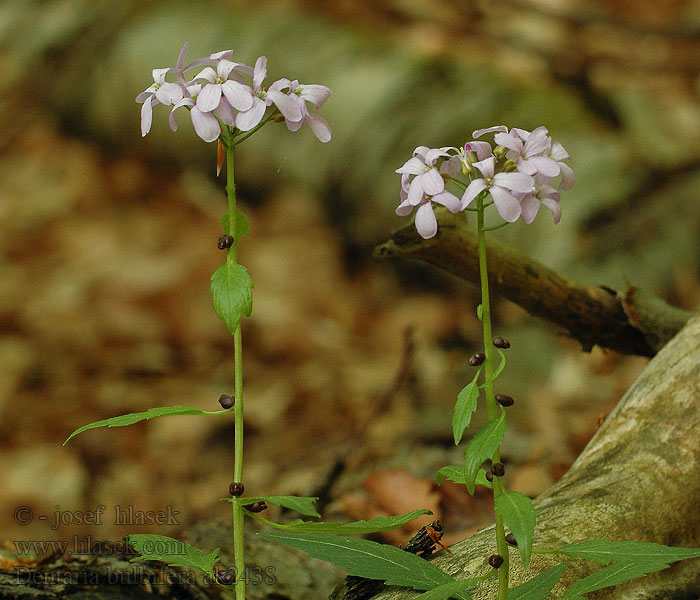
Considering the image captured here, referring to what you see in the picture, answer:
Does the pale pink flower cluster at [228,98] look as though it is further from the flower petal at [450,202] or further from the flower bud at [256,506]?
the flower bud at [256,506]

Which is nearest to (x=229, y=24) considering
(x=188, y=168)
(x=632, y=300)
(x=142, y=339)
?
(x=188, y=168)

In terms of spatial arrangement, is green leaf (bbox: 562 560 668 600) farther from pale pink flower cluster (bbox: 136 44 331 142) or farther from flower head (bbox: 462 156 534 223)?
pale pink flower cluster (bbox: 136 44 331 142)

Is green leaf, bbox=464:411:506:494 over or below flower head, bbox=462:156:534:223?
below

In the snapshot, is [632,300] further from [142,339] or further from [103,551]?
[142,339]

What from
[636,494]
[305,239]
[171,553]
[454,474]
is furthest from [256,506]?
[305,239]

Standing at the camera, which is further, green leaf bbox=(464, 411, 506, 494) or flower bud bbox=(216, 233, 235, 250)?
flower bud bbox=(216, 233, 235, 250)

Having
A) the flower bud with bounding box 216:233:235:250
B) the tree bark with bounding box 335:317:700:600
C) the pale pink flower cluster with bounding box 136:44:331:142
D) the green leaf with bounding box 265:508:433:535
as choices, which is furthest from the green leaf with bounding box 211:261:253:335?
the tree bark with bounding box 335:317:700:600

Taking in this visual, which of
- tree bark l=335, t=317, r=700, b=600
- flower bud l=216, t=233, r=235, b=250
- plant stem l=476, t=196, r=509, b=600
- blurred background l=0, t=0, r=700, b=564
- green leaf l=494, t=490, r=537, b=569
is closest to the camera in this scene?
green leaf l=494, t=490, r=537, b=569
